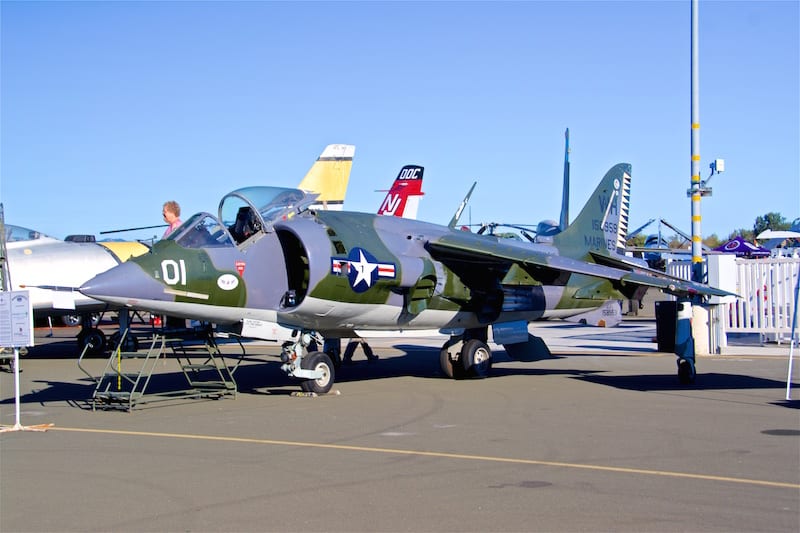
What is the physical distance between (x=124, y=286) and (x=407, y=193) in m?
21.6

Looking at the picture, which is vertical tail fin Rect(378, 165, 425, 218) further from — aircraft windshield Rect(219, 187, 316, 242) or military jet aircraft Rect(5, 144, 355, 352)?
aircraft windshield Rect(219, 187, 316, 242)

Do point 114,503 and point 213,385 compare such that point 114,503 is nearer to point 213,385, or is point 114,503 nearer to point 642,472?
point 642,472

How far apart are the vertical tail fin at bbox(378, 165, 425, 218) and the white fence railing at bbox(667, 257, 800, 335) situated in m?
Answer: 13.6

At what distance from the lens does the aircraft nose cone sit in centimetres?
1008

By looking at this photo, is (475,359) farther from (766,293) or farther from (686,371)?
(766,293)

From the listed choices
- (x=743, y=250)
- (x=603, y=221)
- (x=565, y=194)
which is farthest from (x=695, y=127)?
(x=743, y=250)

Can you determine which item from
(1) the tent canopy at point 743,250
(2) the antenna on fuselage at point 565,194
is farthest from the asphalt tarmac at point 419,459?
(1) the tent canopy at point 743,250

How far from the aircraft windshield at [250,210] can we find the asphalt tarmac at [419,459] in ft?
8.30

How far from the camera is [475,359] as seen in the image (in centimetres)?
1423

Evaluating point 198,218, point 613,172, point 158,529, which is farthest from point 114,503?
point 613,172

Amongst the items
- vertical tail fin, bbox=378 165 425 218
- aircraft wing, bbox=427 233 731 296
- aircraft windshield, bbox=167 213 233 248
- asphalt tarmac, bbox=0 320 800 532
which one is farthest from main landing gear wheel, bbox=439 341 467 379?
vertical tail fin, bbox=378 165 425 218

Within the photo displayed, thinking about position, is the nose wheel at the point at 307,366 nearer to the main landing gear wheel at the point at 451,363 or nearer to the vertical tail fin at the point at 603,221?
the main landing gear wheel at the point at 451,363

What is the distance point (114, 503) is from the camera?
6.00 metres

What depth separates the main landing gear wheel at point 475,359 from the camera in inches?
559
